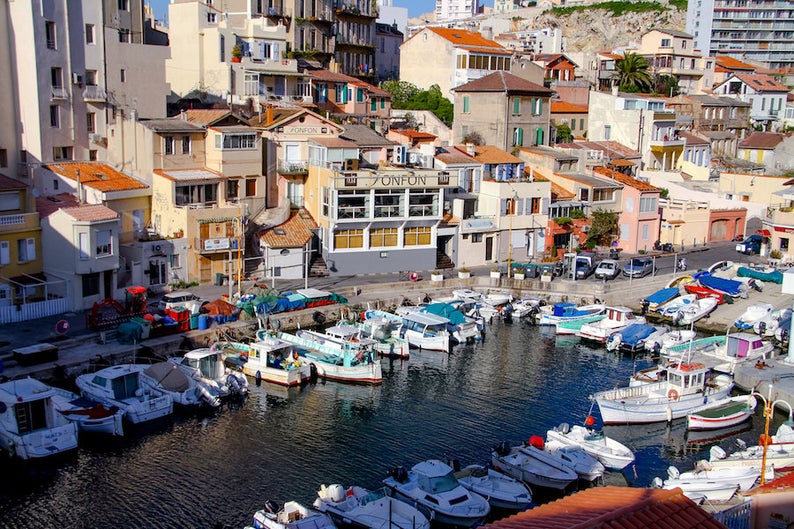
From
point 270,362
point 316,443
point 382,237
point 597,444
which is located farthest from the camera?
point 382,237

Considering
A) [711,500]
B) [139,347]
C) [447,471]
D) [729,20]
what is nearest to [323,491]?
[447,471]

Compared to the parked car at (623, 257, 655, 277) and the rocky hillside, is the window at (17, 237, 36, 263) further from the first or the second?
the rocky hillside

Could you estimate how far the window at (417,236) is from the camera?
55.8 meters

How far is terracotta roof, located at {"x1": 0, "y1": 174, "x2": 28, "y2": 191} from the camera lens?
44969 millimetres

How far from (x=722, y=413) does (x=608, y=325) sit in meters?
12.3

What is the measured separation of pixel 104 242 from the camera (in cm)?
4400

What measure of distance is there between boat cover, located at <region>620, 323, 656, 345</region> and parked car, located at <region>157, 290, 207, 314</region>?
22362 mm

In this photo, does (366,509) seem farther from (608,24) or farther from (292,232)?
(608,24)

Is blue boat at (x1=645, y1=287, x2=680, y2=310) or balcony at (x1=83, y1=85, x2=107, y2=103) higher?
balcony at (x1=83, y1=85, x2=107, y2=103)

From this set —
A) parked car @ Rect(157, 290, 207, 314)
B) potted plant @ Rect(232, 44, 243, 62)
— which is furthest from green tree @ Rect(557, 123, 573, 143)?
parked car @ Rect(157, 290, 207, 314)

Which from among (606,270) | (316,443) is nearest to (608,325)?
(606,270)

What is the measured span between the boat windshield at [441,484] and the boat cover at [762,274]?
113 ft

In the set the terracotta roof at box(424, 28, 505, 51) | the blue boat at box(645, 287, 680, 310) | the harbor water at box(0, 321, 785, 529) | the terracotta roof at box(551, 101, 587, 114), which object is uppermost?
the terracotta roof at box(424, 28, 505, 51)

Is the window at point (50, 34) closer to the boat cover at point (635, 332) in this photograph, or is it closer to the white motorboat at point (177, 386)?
the white motorboat at point (177, 386)
